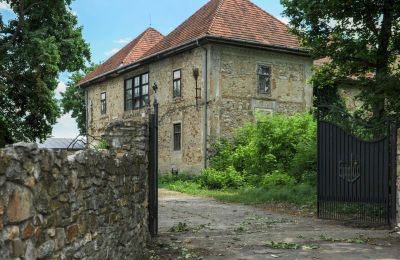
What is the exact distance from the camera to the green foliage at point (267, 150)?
19156 mm

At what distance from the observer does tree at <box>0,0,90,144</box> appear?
2088 centimetres

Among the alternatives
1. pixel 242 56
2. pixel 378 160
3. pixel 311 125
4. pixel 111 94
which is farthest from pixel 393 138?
pixel 111 94

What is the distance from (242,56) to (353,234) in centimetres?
1392

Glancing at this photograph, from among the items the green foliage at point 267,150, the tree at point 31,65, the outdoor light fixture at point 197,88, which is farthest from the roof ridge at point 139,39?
the green foliage at point 267,150

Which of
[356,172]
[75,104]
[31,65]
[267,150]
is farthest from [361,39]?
[75,104]

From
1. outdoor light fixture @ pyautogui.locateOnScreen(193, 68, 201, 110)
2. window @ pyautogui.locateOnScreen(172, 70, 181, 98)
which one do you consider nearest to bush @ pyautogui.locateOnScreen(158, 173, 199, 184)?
outdoor light fixture @ pyautogui.locateOnScreen(193, 68, 201, 110)

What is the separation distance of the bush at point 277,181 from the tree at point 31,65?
9.82 metres

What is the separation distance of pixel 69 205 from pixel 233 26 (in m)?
A: 19.4

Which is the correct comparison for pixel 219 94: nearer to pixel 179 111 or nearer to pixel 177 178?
pixel 179 111

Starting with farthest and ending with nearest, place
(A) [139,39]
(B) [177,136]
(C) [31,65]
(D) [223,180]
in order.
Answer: (A) [139,39] → (B) [177,136] → (C) [31,65] → (D) [223,180]

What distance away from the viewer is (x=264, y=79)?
75.3ft

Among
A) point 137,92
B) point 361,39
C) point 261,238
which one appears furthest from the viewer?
point 137,92

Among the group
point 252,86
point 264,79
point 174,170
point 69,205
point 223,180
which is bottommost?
point 223,180

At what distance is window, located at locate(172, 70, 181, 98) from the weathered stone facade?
24 centimetres
